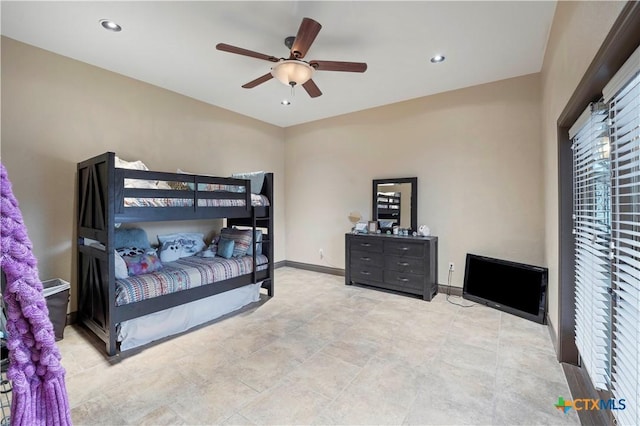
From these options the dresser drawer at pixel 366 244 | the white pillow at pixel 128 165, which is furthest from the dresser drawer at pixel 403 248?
the white pillow at pixel 128 165

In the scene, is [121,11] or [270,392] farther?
[121,11]

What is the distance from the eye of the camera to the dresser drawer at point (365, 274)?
4.10 m

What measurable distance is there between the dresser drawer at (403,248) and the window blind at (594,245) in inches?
70.0

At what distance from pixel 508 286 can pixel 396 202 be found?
1751 mm

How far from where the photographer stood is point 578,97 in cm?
169

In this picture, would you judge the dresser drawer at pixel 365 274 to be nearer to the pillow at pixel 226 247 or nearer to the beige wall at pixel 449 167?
the beige wall at pixel 449 167

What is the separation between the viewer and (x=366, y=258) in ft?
13.8

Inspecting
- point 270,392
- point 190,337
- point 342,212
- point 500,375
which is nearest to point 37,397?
point 270,392

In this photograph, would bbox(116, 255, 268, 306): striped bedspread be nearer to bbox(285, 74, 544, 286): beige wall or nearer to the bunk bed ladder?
the bunk bed ladder

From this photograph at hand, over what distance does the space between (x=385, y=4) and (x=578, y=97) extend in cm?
148

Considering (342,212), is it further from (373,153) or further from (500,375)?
(500,375)

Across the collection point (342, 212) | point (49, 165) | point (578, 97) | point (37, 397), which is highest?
point (578, 97)

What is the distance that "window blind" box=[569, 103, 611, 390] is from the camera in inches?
61.2

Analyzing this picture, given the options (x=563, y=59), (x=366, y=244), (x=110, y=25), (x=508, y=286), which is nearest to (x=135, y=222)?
(x=110, y=25)
